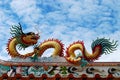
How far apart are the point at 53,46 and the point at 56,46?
24cm

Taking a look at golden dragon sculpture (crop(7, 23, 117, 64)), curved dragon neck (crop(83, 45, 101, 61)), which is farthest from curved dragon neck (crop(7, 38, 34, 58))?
curved dragon neck (crop(83, 45, 101, 61))

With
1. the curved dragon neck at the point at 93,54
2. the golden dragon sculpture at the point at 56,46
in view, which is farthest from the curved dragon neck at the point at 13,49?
the curved dragon neck at the point at 93,54

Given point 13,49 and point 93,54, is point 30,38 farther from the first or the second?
point 93,54

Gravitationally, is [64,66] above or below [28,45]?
below

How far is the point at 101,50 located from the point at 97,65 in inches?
55.6

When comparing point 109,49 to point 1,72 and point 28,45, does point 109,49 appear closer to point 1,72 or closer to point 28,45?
point 28,45

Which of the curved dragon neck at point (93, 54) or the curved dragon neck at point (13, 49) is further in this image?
the curved dragon neck at point (13, 49)

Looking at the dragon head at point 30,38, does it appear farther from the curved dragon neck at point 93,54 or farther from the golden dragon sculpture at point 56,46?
the curved dragon neck at point 93,54

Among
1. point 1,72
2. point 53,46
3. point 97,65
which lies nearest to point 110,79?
point 97,65

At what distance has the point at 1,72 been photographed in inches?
832

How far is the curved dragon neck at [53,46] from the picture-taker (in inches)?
885

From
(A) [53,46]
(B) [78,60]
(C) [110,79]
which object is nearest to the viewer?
(C) [110,79]

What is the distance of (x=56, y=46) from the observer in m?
22.8

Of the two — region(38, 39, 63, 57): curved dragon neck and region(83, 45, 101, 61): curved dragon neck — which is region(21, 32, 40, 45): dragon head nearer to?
region(38, 39, 63, 57): curved dragon neck
